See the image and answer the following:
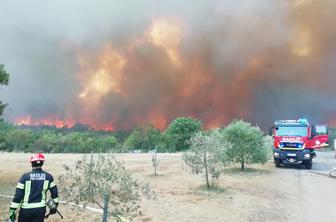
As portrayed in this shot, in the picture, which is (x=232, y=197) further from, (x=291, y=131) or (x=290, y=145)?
(x=291, y=131)

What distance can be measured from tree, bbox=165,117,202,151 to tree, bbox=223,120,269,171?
52.7 metres

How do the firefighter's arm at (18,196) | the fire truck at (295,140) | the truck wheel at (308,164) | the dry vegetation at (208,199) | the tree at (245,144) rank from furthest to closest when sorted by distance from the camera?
the truck wheel at (308,164), the fire truck at (295,140), the tree at (245,144), the dry vegetation at (208,199), the firefighter's arm at (18,196)

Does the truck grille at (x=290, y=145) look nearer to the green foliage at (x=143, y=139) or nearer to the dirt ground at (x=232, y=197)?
the dirt ground at (x=232, y=197)

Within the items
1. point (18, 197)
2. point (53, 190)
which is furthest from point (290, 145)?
point (18, 197)

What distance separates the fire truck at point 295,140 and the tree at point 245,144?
1.71 m

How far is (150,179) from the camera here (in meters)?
26.7

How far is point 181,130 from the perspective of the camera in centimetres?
8988

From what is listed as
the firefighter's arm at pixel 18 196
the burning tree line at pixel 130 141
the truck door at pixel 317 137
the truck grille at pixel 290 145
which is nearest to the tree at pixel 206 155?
the truck grille at pixel 290 145

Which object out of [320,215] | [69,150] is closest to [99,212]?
[320,215]

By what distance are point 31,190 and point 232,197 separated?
1370 centimetres

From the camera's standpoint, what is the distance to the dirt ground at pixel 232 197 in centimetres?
1641

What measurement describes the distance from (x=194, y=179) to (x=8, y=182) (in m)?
12.5

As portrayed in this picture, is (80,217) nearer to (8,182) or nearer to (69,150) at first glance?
(8,182)

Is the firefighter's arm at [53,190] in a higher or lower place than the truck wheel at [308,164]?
lower
